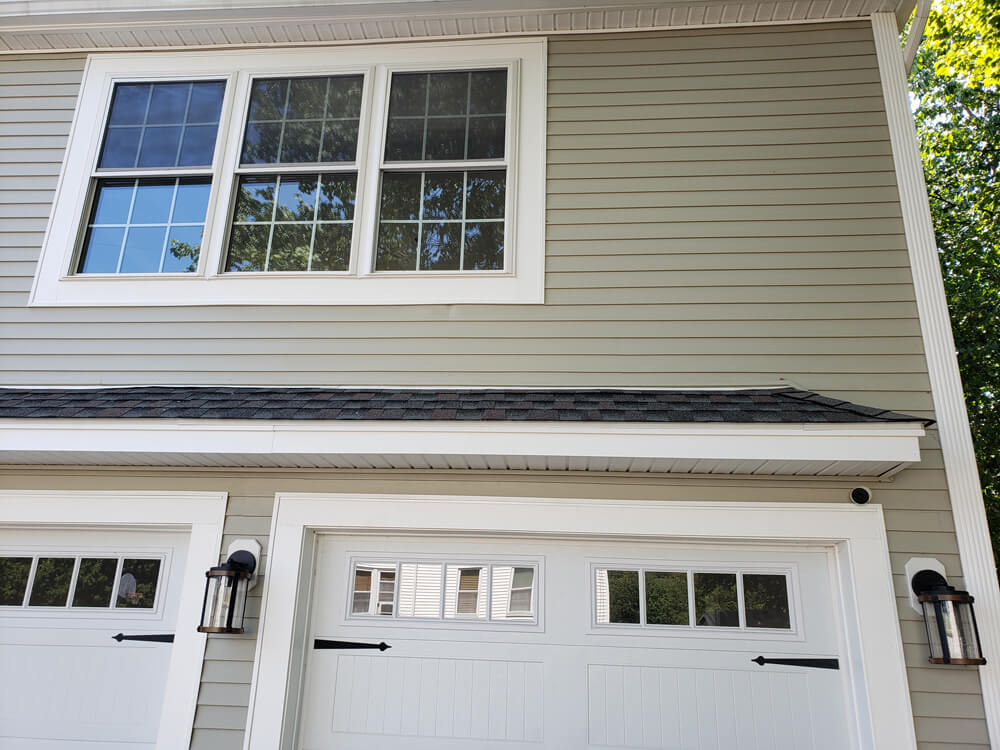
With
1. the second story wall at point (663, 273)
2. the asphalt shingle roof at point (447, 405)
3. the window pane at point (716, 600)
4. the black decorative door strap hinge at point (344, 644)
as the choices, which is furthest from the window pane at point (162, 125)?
the window pane at point (716, 600)

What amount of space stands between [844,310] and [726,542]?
4.39 ft

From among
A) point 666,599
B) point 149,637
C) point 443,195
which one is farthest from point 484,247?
point 149,637

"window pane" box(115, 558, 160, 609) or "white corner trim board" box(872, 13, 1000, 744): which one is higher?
"white corner trim board" box(872, 13, 1000, 744)

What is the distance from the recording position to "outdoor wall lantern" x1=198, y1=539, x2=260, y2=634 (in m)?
3.05

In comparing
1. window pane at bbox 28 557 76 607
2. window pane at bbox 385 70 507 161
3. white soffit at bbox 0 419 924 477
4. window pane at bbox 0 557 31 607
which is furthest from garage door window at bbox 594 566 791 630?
window pane at bbox 0 557 31 607

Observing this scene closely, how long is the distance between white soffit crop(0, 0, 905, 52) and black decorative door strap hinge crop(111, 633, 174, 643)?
3.47 m

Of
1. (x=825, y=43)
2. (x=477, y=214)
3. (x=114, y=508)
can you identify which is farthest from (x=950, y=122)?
(x=114, y=508)

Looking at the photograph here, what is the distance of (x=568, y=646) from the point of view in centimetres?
321

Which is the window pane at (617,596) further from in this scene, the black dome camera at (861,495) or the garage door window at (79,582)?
the garage door window at (79,582)

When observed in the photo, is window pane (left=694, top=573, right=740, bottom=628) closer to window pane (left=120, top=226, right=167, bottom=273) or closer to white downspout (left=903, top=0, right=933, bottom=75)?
white downspout (left=903, top=0, right=933, bottom=75)

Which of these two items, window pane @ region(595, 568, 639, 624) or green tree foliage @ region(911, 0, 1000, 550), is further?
green tree foliage @ region(911, 0, 1000, 550)

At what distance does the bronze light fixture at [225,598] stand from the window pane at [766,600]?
2377mm

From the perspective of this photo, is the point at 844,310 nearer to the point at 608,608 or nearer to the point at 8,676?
the point at 608,608

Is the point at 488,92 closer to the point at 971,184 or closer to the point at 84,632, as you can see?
the point at 84,632
